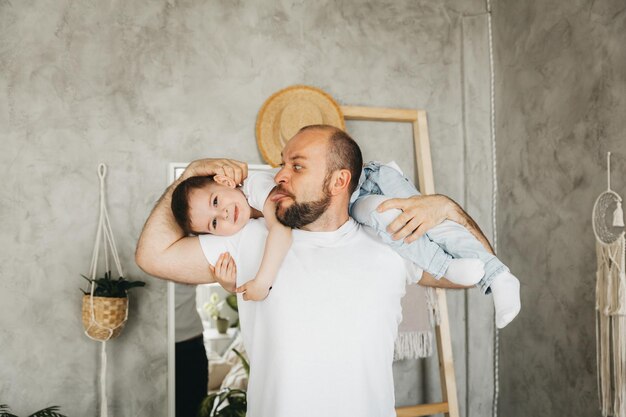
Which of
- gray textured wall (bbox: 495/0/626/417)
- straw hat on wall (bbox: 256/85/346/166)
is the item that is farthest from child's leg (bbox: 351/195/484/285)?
straw hat on wall (bbox: 256/85/346/166)

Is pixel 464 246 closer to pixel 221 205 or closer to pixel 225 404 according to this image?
pixel 221 205

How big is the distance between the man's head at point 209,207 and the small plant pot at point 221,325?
36.9 inches

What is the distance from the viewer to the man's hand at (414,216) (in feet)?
4.92

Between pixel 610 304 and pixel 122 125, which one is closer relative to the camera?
pixel 610 304

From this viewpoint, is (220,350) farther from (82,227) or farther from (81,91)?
(81,91)

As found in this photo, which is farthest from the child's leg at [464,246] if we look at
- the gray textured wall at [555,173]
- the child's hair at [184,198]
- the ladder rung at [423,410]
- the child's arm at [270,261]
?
the ladder rung at [423,410]

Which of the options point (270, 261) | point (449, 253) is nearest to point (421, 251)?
point (449, 253)

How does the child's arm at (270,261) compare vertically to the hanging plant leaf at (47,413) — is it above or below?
above

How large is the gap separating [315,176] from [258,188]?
20cm

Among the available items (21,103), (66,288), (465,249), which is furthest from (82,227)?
(465,249)

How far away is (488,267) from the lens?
1500mm

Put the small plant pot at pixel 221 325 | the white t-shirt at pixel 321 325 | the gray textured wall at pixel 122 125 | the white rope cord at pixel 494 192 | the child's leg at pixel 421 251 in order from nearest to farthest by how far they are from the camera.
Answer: the white t-shirt at pixel 321 325 < the child's leg at pixel 421 251 < the gray textured wall at pixel 122 125 < the small plant pot at pixel 221 325 < the white rope cord at pixel 494 192

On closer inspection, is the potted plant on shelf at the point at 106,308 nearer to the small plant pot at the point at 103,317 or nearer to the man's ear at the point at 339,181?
the small plant pot at the point at 103,317

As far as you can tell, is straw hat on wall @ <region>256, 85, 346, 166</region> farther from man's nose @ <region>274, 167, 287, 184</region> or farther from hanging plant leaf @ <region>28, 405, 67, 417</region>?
hanging plant leaf @ <region>28, 405, 67, 417</region>
